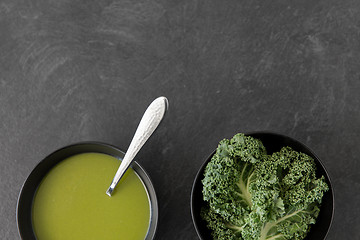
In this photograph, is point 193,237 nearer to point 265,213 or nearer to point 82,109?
point 265,213

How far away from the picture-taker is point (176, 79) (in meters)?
2.04

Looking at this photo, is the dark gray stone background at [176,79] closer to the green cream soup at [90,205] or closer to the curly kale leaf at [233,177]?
the green cream soup at [90,205]

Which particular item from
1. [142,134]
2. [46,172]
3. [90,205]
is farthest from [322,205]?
[46,172]

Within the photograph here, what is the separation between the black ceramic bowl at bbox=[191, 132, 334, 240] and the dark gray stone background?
0.63ft

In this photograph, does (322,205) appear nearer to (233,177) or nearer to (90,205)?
(233,177)

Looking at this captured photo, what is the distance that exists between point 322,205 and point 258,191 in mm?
389

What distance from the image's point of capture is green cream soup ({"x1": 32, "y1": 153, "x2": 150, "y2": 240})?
1810mm

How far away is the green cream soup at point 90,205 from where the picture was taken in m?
1.81

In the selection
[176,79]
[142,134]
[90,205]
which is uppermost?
[176,79]

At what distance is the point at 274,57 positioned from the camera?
2.05 metres

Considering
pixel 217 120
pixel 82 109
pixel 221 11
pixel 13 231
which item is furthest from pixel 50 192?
pixel 221 11

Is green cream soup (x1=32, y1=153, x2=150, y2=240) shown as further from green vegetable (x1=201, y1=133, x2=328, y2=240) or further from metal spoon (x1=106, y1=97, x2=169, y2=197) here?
green vegetable (x1=201, y1=133, x2=328, y2=240)

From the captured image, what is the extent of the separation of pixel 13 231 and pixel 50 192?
327 millimetres

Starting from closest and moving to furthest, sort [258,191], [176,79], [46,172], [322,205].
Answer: [258,191] → [322,205] → [46,172] → [176,79]
